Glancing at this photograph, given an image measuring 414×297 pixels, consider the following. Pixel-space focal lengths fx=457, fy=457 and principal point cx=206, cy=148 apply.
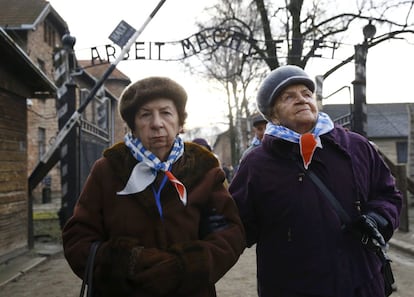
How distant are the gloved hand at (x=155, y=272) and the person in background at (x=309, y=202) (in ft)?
2.00

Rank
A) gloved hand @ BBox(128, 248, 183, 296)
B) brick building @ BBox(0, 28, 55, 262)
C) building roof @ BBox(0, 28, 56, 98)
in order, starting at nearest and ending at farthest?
1. gloved hand @ BBox(128, 248, 183, 296)
2. building roof @ BBox(0, 28, 56, 98)
3. brick building @ BBox(0, 28, 55, 262)

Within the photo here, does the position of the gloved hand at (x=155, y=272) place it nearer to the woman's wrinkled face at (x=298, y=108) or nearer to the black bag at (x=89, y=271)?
the black bag at (x=89, y=271)

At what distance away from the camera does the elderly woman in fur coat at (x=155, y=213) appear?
1909 millimetres

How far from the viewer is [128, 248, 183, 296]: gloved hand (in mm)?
1869

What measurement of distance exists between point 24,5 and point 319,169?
22353 millimetres

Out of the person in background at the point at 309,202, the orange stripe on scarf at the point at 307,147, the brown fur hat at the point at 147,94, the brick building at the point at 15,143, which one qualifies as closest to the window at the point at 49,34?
the brick building at the point at 15,143

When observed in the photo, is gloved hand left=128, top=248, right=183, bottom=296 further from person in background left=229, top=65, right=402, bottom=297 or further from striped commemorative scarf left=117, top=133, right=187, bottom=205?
person in background left=229, top=65, right=402, bottom=297

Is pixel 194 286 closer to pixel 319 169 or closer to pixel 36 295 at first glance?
pixel 319 169

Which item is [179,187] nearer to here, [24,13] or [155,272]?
[155,272]

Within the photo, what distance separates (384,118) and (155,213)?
3812 centimetres

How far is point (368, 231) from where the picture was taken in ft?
7.06

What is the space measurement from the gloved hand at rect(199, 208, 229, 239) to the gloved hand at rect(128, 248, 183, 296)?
0.74ft

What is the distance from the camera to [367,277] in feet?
7.25

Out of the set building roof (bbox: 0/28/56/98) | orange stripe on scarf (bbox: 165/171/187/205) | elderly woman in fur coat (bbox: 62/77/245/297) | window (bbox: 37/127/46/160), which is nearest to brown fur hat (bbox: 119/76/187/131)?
elderly woman in fur coat (bbox: 62/77/245/297)
